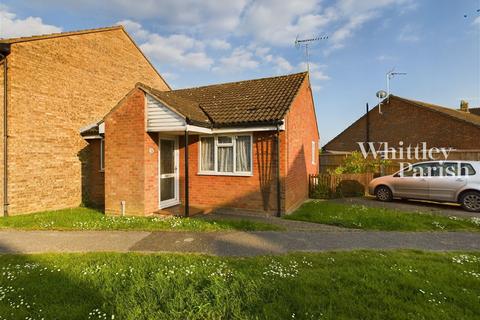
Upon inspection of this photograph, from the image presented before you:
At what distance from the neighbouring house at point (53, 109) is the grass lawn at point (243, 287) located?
5.64 metres

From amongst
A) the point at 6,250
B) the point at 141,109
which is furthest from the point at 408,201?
the point at 6,250

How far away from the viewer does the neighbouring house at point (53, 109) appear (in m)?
8.86

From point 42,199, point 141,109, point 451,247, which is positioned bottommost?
point 451,247

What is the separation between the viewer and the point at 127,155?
860 centimetres

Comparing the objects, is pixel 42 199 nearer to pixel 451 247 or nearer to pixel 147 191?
pixel 147 191

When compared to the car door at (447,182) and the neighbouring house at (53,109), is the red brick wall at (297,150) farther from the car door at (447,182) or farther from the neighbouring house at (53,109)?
the neighbouring house at (53,109)

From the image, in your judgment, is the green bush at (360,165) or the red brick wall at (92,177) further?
the green bush at (360,165)

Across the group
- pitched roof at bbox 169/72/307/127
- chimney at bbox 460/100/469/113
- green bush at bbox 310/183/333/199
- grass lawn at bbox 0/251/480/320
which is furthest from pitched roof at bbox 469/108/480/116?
grass lawn at bbox 0/251/480/320

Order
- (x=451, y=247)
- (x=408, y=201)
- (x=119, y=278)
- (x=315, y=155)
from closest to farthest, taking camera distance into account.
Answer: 1. (x=119, y=278)
2. (x=451, y=247)
3. (x=408, y=201)
4. (x=315, y=155)

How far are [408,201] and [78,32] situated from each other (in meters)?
15.8

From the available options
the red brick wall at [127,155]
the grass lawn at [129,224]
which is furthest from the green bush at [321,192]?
the red brick wall at [127,155]

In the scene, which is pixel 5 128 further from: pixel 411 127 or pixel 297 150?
pixel 411 127

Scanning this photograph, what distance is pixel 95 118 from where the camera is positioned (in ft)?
39.1

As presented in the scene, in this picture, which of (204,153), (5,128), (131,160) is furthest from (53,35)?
(204,153)
